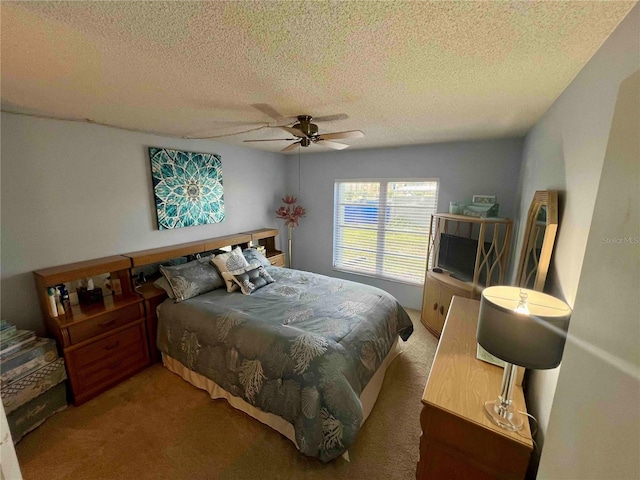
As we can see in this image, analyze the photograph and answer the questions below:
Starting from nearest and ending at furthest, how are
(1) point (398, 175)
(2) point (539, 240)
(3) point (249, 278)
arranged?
(2) point (539, 240) < (3) point (249, 278) < (1) point (398, 175)

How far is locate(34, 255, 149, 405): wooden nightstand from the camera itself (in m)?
2.12

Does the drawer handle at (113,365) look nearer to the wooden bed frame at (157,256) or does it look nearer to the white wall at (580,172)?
the wooden bed frame at (157,256)

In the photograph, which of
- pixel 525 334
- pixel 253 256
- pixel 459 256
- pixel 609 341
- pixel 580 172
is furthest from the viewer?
pixel 253 256

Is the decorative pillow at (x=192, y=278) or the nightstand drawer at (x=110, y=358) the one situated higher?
the decorative pillow at (x=192, y=278)

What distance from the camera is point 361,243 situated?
13.9 ft

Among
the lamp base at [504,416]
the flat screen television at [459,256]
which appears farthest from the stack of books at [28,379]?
the flat screen television at [459,256]

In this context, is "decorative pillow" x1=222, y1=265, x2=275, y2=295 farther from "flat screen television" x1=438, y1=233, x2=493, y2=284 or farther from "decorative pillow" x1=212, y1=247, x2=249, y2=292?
"flat screen television" x1=438, y1=233, x2=493, y2=284

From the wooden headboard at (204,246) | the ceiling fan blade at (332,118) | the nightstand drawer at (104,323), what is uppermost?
the ceiling fan blade at (332,118)

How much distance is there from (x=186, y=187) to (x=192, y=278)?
3.78ft

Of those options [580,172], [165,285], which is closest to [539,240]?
[580,172]

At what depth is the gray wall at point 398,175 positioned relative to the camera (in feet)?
10.1

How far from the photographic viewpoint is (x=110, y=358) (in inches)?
92.3

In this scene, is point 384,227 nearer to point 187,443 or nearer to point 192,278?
point 192,278

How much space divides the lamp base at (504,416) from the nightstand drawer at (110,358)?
285cm
